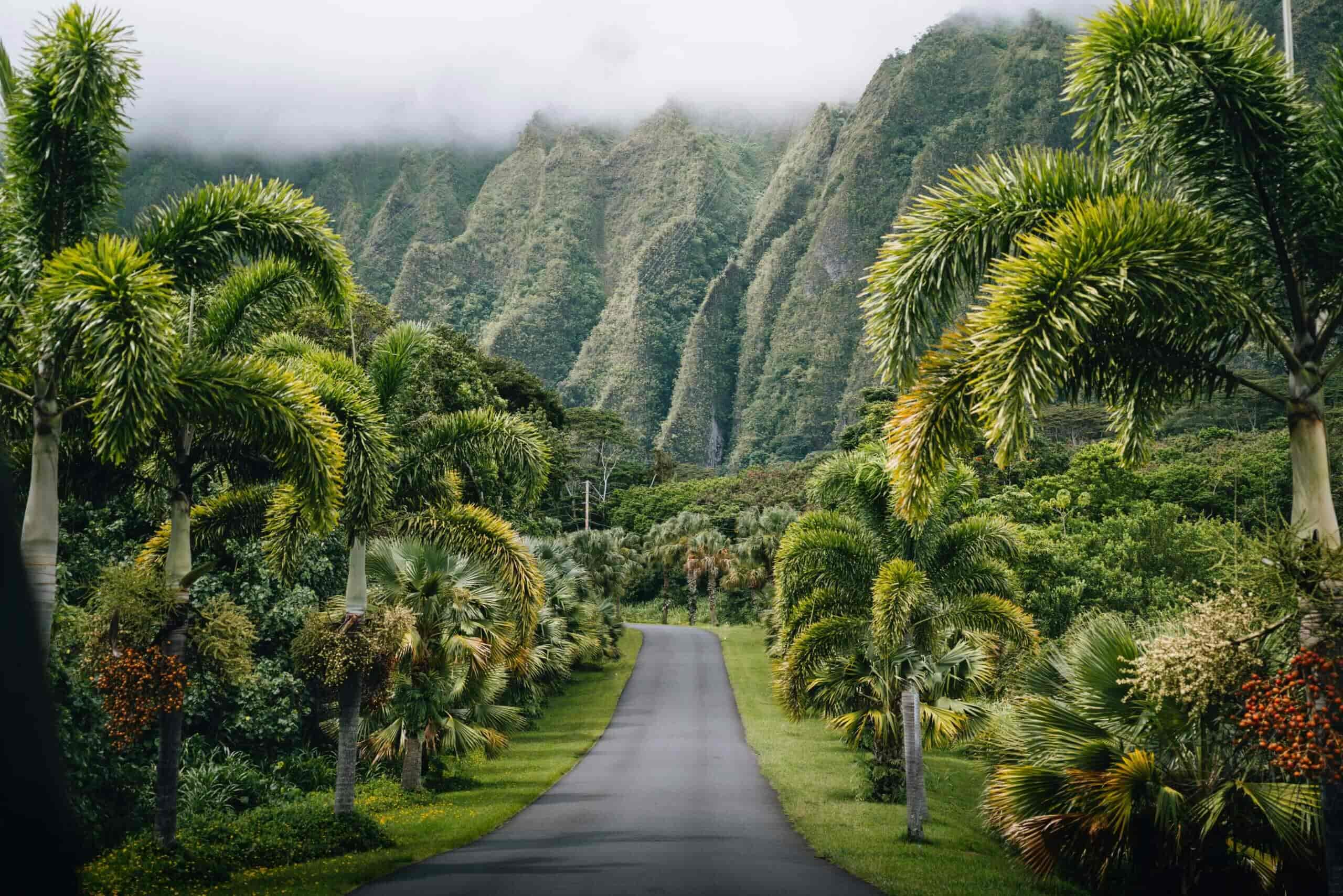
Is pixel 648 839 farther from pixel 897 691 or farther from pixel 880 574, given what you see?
pixel 897 691

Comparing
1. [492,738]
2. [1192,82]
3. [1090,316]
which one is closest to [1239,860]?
[1090,316]

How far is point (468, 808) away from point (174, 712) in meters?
8.68

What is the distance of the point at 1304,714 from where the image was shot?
23.5 ft

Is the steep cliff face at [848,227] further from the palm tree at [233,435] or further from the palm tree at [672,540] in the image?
the palm tree at [233,435]

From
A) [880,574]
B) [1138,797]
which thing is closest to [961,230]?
[1138,797]

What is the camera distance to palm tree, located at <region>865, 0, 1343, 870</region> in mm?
8023

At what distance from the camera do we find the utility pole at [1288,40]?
8711 mm

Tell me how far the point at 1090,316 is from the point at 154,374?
7230mm

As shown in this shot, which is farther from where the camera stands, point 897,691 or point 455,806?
point 455,806

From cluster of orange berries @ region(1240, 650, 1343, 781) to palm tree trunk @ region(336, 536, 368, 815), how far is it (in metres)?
12.0

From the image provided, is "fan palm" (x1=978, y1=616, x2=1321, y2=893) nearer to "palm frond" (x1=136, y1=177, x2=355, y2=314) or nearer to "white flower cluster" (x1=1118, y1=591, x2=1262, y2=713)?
"white flower cluster" (x1=1118, y1=591, x2=1262, y2=713)

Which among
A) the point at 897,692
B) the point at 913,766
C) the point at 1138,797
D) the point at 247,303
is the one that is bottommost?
the point at 913,766

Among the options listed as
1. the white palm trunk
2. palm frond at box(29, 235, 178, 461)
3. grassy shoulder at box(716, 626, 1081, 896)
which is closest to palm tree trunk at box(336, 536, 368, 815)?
grassy shoulder at box(716, 626, 1081, 896)

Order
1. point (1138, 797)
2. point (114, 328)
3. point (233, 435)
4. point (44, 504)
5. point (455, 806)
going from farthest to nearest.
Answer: point (455, 806)
point (233, 435)
point (1138, 797)
point (44, 504)
point (114, 328)
